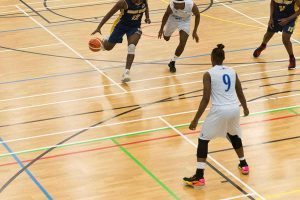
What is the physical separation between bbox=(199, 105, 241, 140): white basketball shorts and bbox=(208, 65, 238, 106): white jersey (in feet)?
0.27

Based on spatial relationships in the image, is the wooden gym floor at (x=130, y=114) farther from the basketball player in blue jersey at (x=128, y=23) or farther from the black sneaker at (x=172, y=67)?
the basketball player in blue jersey at (x=128, y=23)

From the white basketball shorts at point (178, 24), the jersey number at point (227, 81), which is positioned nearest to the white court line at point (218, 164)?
the jersey number at point (227, 81)

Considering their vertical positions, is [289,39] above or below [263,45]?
above

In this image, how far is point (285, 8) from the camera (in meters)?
15.1

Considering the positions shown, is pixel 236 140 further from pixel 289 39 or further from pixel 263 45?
pixel 263 45

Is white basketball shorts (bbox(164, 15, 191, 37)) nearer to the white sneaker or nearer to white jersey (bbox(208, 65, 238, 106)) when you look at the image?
the white sneaker

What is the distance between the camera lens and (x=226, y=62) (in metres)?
15.7

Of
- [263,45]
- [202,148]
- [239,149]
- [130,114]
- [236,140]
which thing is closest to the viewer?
[202,148]

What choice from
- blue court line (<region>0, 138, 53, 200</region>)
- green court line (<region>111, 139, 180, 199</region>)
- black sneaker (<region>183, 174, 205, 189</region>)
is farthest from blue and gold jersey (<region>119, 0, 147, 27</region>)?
black sneaker (<region>183, 174, 205, 189</region>)

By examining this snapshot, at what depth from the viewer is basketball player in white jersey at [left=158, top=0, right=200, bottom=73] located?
14.9 meters

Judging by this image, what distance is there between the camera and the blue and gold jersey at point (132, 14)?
47.7 feet

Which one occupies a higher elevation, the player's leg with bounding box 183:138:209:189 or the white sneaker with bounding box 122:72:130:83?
the player's leg with bounding box 183:138:209:189

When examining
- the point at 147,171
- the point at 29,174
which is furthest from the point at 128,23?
the point at 29,174

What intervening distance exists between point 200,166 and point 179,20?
18.9 feet
